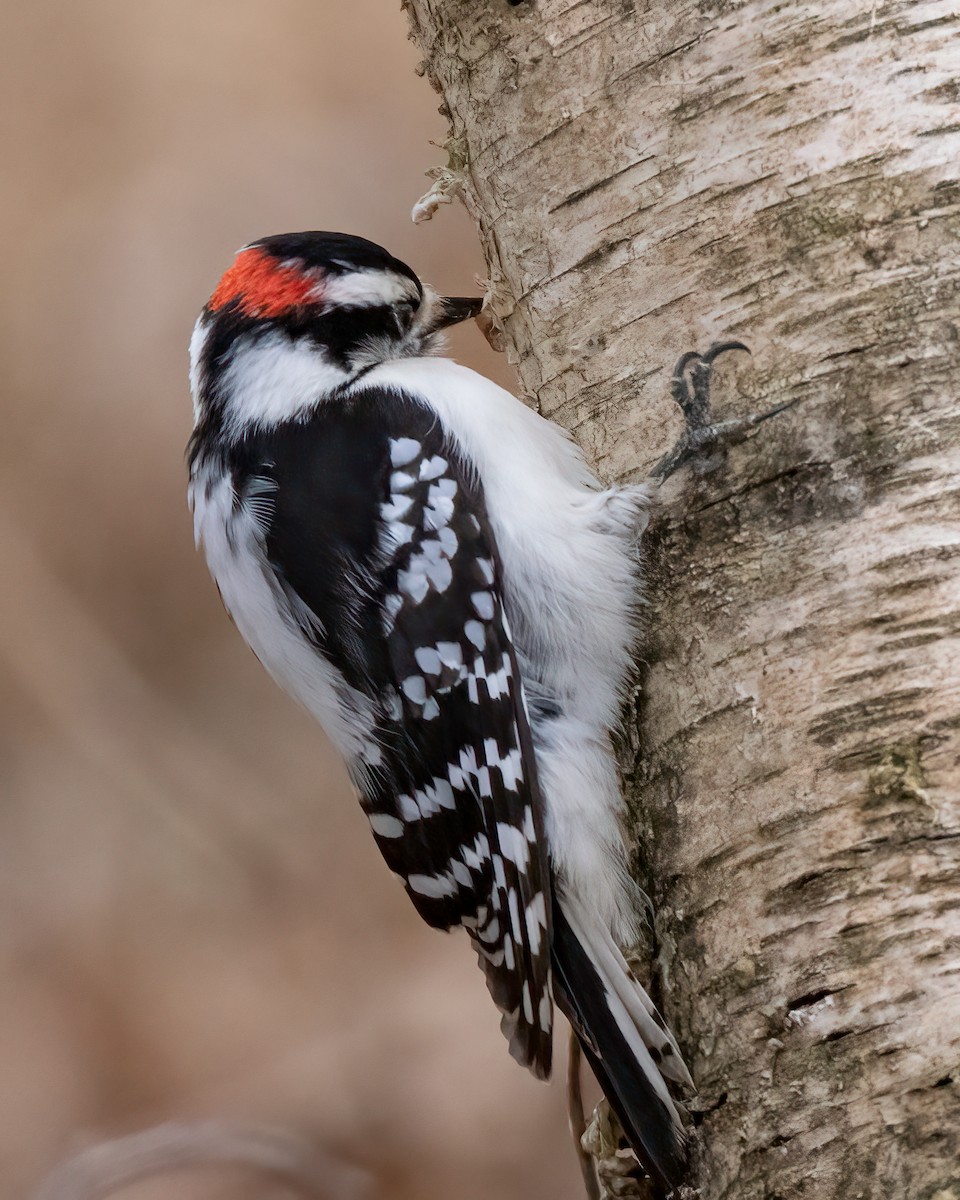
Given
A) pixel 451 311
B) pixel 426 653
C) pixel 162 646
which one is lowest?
pixel 162 646

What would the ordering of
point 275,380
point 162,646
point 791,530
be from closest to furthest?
point 791,530, point 275,380, point 162,646

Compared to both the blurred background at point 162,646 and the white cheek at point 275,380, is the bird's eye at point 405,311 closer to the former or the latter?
the white cheek at point 275,380

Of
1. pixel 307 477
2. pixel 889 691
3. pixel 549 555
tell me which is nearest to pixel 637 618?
pixel 549 555

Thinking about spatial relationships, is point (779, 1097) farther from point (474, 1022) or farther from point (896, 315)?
point (474, 1022)

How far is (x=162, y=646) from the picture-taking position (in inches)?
193

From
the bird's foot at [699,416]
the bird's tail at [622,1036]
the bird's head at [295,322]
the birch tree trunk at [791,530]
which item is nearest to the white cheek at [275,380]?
the bird's head at [295,322]

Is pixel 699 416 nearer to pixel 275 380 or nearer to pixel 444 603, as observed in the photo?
pixel 444 603

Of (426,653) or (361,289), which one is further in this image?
(361,289)

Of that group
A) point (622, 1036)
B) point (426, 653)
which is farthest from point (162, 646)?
point (622, 1036)

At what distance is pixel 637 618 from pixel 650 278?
0.51 m

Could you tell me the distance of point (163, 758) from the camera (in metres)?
4.79

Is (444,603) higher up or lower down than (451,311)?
lower down

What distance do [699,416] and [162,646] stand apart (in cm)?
346

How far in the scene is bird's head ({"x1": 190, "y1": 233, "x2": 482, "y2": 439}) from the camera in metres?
2.36
